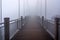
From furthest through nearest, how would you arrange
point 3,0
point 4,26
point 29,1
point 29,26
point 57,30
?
1. point 29,1
2. point 29,26
3. point 3,0
4. point 57,30
5. point 4,26

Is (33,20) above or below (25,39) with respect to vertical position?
above

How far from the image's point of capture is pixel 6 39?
292 centimetres

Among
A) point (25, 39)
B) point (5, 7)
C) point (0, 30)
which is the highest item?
point (5, 7)

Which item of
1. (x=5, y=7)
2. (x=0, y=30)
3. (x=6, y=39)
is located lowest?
(x=6, y=39)

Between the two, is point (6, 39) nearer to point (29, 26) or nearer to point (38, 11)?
point (29, 26)

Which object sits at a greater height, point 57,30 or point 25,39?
point 57,30

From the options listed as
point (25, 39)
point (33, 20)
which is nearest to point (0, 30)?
point (25, 39)

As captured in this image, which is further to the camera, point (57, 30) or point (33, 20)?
point (33, 20)

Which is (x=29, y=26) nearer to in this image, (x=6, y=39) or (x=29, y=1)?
(x=29, y=1)

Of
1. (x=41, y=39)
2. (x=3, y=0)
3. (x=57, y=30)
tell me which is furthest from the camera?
(x=41, y=39)

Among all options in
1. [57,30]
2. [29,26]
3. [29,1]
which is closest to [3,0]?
[57,30]

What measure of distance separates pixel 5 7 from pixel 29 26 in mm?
2166

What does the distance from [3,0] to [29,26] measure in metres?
2.34

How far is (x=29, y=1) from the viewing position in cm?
692
